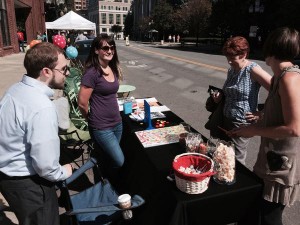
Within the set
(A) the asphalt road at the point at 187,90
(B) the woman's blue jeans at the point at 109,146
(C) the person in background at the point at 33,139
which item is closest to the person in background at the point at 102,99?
(B) the woman's blue jeans at the point at 109,146

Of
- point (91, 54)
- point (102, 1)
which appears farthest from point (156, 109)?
point (102, 1)

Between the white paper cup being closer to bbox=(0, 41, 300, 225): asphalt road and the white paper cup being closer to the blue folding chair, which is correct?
the blue folding chair

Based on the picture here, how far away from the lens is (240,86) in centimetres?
314

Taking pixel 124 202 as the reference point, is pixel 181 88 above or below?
below

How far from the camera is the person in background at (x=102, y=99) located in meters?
3.24

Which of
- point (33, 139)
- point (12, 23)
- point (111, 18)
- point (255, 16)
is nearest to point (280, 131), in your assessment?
point (33, 139)

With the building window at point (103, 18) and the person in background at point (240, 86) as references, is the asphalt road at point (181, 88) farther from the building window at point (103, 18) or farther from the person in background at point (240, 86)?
the building window at point (103, 18)

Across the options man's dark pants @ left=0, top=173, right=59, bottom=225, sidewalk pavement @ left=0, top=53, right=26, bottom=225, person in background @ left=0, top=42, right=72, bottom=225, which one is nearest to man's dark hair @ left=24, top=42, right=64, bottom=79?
person in background @ left=0, top=42, right=72, bottom=225

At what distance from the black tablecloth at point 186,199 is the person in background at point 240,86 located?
2.49 ft

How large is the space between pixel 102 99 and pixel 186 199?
1654mm

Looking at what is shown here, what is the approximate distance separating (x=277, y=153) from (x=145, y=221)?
51.5 inches

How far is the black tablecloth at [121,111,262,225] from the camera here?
2.18m

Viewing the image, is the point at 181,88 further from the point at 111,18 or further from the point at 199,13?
the point at 111,18

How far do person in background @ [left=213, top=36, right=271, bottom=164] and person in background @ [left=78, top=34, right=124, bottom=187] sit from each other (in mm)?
1305
